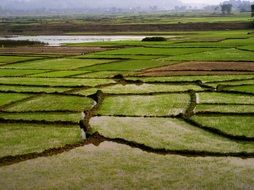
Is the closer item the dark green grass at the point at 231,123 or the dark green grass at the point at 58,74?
the dark green grass at the point at 231,123

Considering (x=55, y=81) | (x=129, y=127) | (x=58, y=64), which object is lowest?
(x=58, y=64)

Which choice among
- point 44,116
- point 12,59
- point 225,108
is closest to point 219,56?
point 12,59

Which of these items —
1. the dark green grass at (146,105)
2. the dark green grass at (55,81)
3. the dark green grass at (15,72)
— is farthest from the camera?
the dark green grass at (15,72)

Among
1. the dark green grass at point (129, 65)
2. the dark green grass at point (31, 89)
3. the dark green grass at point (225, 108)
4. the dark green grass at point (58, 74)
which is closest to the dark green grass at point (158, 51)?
the dark green grass at point (129, 65)

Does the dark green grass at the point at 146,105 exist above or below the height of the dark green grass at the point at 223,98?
below

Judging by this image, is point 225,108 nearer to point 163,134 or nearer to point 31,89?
point 163,134

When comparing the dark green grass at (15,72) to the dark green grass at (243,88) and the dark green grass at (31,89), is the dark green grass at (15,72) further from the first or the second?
the dark green grass at (243,88)

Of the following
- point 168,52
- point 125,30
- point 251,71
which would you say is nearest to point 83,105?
point 251,71

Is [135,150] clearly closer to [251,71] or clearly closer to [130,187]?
[130,187]
